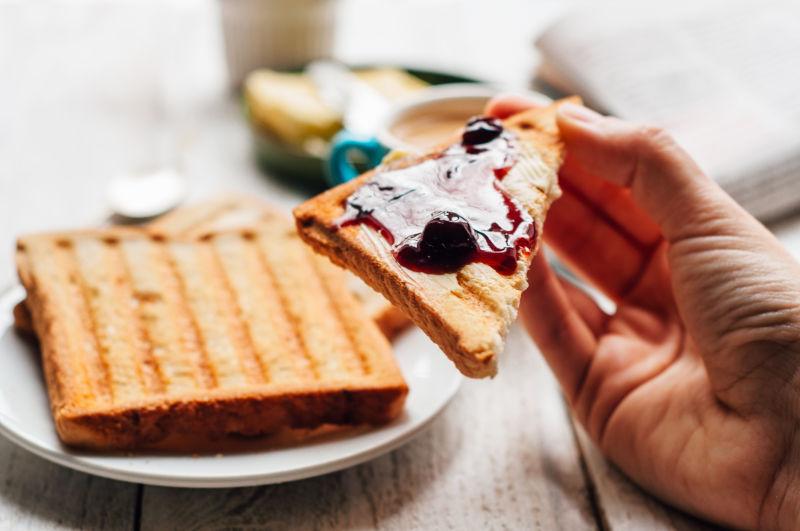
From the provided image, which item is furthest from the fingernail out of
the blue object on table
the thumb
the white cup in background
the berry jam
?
the white cup in background

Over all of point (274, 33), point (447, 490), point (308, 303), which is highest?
point (274, 33)

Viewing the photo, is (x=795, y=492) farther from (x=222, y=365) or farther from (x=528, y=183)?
(x=222, y=365)

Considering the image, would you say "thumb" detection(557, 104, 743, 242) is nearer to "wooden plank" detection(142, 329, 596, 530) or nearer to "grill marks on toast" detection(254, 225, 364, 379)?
"wooden plank" detection(142, 329, 596, 530)

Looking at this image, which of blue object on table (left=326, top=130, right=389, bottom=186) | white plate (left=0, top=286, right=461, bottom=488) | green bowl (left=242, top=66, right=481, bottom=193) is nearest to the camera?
white plate (left=0, top=286, right=461, bottom=488)

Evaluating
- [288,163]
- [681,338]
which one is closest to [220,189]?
[288,163]

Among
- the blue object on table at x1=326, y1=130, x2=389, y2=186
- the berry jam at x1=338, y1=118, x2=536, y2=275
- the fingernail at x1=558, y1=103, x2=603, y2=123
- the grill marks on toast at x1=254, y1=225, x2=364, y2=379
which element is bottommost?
the grill marks on toast at x1=254, y1=225, x2=364, y2=379

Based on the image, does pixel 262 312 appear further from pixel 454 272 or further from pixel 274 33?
pixel 274 33

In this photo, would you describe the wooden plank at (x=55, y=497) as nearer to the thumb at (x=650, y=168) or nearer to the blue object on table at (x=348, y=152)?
the blue object on table at (x=348, y=152)
